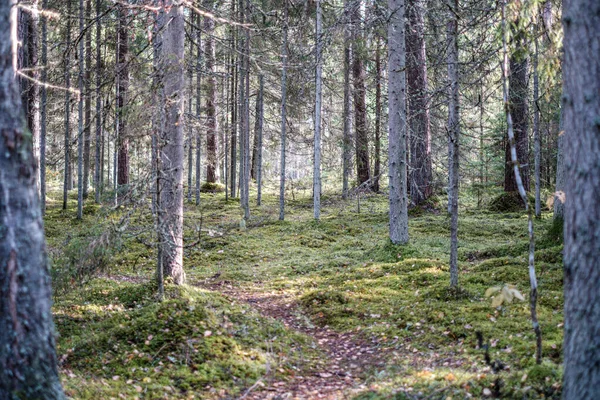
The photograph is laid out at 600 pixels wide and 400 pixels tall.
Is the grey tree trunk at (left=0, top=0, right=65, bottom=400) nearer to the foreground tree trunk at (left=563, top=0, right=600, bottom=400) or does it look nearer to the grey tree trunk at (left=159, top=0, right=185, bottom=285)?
the foreground tree trunk at (left=563, top=0, right=600, bottom=400)

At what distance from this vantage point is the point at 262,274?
10867mm

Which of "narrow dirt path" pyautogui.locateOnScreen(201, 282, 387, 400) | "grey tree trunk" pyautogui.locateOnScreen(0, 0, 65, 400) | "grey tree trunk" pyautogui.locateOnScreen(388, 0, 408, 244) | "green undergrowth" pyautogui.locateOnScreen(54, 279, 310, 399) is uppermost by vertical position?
"grey tree trunk" pyautogui.locateOnScreen(388, 0, 408, 244)

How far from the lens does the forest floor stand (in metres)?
4.80

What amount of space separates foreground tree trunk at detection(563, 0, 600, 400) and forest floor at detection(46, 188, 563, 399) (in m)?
0.77

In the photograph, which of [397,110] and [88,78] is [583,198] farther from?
[88,78]

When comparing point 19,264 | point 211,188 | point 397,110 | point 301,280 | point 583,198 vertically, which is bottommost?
point 301,280

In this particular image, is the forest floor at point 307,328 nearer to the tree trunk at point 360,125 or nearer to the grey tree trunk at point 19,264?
the grey tree trunk at point 19,264

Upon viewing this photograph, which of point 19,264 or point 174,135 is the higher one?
point 174,135

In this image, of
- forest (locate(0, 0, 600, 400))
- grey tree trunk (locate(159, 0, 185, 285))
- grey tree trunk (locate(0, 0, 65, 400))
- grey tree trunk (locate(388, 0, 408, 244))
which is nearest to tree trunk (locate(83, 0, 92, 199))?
forest (locate(0, 0, 600, 400))

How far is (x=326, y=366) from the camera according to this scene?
587 centimetres

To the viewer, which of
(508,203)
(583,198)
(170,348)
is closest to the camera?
(583,198)

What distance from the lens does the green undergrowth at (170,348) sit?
4.89 metres

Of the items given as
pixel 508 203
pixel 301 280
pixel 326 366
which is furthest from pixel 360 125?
pixel 326 366

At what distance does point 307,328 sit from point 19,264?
483 centimetres
